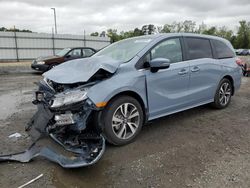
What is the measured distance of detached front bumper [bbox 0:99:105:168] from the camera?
2745 mm

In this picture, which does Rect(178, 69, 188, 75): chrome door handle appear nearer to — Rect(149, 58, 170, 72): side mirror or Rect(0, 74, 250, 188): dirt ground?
Rect(149, 58, 170, 72): side mirror

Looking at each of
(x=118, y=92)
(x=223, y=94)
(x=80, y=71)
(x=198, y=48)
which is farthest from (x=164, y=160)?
(x=223, y=94)

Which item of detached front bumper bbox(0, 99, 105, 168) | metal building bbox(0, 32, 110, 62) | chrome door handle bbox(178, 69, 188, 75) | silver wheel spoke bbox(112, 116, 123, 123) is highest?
→ metal building bbox(0, 32, 110, 62)

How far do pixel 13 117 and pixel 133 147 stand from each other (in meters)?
2.85

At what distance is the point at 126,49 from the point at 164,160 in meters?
2.08

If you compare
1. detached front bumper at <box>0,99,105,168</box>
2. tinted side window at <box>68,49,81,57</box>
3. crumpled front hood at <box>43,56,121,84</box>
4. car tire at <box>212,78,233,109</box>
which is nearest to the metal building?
tinted side window at <box>68,49,81,57</box>

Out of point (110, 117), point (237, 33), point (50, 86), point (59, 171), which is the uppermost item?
point (237, 33)

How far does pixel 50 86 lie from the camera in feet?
11.6

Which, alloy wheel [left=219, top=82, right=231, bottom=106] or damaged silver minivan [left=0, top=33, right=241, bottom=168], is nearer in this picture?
damaged silver minivan [left=0, top=33, right=241, bottom=168]

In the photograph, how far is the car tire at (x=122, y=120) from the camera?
3213 mm

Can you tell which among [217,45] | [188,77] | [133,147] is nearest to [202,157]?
[133,147]

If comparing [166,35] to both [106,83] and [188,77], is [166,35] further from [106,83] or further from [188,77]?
[106,83]

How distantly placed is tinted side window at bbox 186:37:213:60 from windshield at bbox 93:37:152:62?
3.04ft

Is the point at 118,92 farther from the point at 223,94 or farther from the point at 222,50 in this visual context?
the point at 222,50
